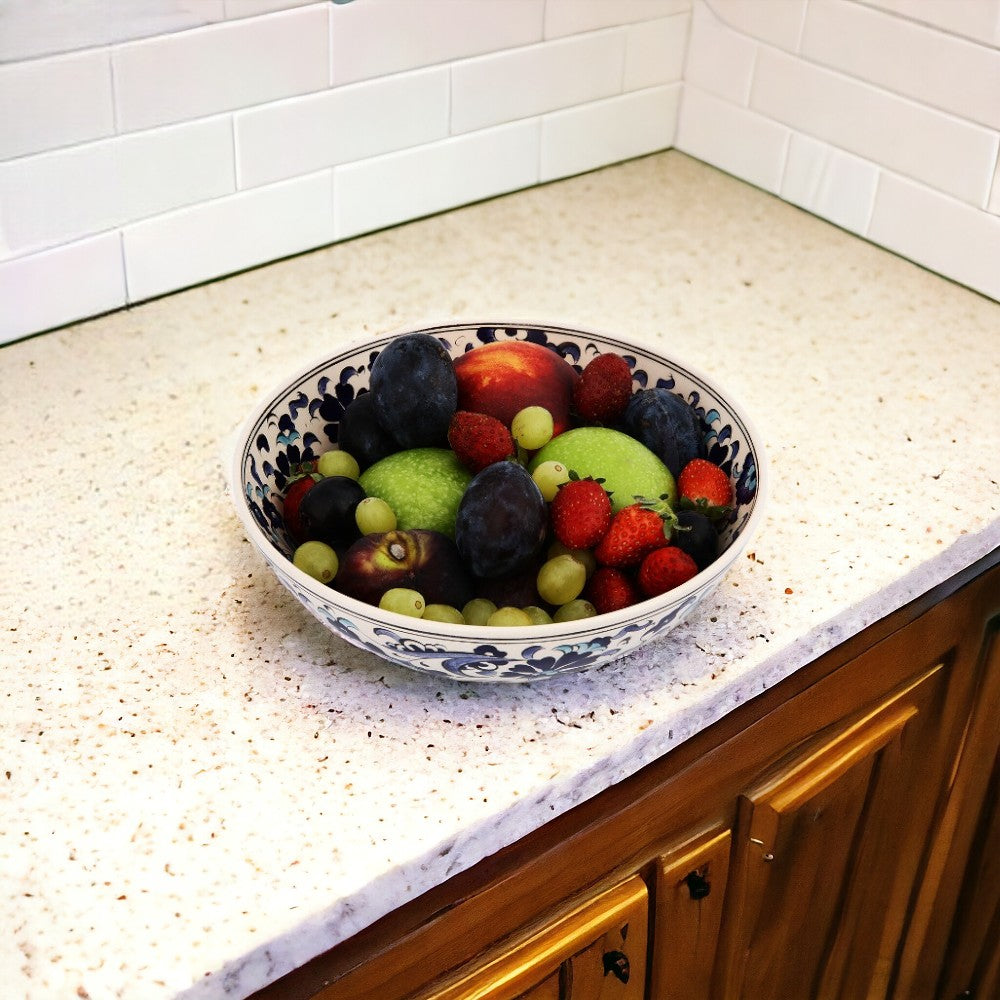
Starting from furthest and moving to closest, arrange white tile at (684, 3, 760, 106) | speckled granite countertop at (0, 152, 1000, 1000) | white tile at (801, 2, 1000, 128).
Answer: white tile at (684, 3, 760, 106), white tile at (801, 2, 1000, 128), speckled granite countertop at (0, 152, 1000, 1000)

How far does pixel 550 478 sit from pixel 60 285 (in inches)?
22.6

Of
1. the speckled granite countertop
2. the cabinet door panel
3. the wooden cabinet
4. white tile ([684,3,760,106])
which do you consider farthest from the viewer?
white tile ([684,3,760,106])

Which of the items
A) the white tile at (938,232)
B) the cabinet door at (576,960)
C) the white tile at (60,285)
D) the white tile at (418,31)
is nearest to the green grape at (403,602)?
the cabinet door at (576,960)

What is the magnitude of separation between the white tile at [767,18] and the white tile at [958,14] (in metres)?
0.12

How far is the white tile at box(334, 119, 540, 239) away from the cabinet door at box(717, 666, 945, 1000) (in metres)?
A: 0.71

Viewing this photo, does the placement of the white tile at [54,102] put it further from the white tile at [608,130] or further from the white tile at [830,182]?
the white tile at [830,182]

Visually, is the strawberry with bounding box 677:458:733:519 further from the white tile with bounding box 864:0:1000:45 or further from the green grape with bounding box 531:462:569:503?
the white tile with bounding box 864:0:1000:45

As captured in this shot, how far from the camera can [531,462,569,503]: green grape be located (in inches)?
28.5

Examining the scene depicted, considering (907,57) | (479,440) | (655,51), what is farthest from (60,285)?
(907,57)

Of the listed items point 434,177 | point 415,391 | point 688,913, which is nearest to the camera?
point 415,391

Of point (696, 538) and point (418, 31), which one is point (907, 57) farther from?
point (696, 538)

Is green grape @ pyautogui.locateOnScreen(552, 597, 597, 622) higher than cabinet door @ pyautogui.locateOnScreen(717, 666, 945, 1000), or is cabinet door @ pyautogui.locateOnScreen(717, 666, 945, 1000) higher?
green grape @ pyautogui.locateOnScreen(552, 597, 597, 622)

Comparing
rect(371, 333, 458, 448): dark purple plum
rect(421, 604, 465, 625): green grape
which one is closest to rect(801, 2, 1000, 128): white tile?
rect(371, 333, 458, 448): dark purple plum

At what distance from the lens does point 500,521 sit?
67cm
